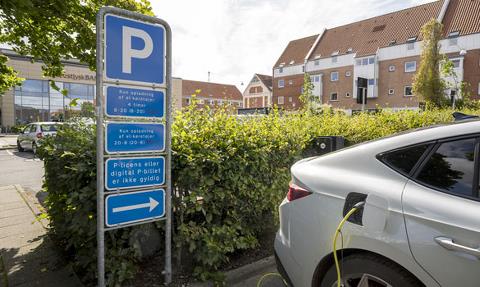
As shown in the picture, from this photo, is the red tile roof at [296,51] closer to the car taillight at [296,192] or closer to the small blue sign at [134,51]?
the small blue sign at [134,51]

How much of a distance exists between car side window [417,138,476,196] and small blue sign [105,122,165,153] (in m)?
2.16

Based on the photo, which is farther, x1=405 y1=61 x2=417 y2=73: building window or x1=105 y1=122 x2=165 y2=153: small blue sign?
x1=405 y1=61 x2=417 y2=73: building window

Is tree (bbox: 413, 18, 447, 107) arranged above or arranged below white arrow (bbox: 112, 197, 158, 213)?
above

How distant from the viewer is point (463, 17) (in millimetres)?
35688

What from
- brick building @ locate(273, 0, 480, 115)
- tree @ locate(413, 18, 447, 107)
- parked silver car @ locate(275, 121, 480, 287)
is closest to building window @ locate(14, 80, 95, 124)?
brick building @ locate(273, 0, 480, 115)

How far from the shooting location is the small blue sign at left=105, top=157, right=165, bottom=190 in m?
2.68

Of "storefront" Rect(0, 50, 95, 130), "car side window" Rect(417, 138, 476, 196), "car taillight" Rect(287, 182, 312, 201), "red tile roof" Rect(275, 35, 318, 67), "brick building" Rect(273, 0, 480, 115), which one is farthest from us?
"red tile roof" Rect(275, 35, 318, 67)

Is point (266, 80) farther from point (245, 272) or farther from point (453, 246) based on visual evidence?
point (453, 246)

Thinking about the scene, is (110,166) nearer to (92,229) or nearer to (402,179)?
(92,229)

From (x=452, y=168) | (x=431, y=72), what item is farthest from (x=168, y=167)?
(x=431, y=72)

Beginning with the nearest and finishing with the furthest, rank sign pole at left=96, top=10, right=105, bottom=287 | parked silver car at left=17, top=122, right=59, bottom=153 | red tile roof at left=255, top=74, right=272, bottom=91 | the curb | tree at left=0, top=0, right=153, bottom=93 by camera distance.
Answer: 1. sign pole at left=96, top=10, right=105, bottom=287
2. the curb
3. tree at left=0, top=0, right=153, bottom=93
4. parked silver car at left=17, top=122, right=59, bottom=153
5. red tile roof at left=255, top=74, right=272, bottom=91

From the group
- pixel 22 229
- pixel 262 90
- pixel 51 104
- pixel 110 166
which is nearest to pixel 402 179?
pixel 110 166

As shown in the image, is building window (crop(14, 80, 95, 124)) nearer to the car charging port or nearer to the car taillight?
the car taillight

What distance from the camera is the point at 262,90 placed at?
209 ft
